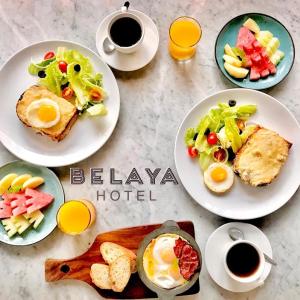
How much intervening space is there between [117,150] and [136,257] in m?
0.44

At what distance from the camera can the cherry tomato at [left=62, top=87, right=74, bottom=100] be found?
2240 mm

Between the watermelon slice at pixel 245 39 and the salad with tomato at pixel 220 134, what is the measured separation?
0.75ft

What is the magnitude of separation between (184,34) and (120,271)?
95 centimetres

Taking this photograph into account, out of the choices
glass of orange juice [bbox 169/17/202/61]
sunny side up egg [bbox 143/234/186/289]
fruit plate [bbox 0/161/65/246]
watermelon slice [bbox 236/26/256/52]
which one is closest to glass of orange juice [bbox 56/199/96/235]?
fruit plate [bbox 0/161/65/246]

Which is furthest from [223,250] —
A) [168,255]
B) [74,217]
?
[74,217]

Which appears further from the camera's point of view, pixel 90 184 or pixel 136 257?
pixel 90 184

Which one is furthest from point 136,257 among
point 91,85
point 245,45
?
point 245,45

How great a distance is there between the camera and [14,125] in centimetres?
225

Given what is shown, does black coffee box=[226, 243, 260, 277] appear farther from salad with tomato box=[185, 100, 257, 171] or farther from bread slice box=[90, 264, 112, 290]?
bread slice box=[90, 264, 112, 290]

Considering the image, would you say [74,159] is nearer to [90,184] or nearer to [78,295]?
[90,184]

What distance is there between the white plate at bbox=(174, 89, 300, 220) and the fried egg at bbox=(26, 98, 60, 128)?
1.59ft

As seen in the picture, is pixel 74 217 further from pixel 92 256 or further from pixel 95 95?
pixel 95 95

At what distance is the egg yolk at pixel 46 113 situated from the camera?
218 cm

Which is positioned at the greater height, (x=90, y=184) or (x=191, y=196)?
(x=191, y=196)
